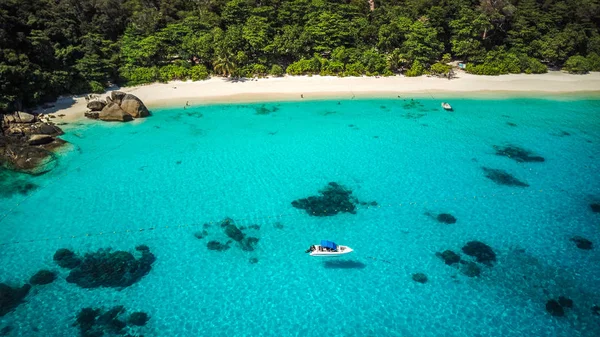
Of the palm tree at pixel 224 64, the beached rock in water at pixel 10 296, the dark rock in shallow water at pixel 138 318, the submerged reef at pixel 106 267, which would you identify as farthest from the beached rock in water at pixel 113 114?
the dark rock in shallow water at pixel 138 318

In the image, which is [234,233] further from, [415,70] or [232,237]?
[415,70]

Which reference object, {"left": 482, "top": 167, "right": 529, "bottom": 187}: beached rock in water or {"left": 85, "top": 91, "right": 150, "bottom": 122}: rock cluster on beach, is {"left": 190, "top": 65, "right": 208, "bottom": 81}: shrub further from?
{"left": 482, "top": 167, "right": 529, "bottom": 187}: beached rock in water

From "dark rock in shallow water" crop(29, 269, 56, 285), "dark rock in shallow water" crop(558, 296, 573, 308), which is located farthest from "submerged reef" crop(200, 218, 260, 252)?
"dark rock in shallow water" crop(558, 296, 573, 308)

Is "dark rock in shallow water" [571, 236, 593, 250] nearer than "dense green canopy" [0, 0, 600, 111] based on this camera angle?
Yes

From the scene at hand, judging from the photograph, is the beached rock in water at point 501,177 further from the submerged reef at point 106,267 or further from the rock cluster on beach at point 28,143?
the rock cluster on beach at point 28,143

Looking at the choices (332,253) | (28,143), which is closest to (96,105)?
(28,143)

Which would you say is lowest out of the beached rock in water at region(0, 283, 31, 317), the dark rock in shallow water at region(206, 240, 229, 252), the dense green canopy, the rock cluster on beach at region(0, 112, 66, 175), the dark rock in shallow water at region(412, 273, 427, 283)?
the beached rock in water at region(0, 283, 31, 317)
